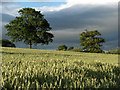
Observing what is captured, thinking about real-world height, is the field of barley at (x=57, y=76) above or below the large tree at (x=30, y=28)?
below

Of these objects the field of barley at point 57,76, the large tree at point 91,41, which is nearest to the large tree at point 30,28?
the large tree at point 91,41

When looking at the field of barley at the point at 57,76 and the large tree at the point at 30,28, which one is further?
the large tree at the point at 30,28

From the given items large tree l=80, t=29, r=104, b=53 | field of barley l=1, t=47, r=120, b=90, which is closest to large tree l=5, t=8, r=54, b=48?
large tree l=80, t=29, r=104, b=53

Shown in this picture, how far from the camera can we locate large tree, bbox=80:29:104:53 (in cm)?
4640

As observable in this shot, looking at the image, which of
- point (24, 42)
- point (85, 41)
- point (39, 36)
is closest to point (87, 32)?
point (85, 41)

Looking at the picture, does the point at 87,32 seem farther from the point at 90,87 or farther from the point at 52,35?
the point at 90,87

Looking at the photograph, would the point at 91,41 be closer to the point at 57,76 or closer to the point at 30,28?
the point at 30,28

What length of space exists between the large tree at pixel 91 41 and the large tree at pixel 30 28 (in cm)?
1181

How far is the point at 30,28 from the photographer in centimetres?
4134

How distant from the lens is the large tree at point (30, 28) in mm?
40469

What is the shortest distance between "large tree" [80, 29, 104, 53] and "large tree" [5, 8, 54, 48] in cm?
1181

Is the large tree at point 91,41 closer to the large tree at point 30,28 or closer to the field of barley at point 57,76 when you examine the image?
the large tree at point 30,28

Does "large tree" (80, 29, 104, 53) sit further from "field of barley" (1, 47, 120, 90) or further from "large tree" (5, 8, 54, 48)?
"field of barley" (1, 47, 120, 90)

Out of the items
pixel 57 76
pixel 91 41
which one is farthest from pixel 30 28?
pixel 57 76
